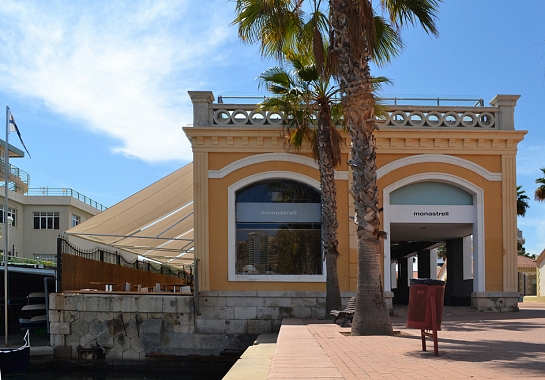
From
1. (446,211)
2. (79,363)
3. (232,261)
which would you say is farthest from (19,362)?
(446,211)

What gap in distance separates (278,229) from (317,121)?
148 inches

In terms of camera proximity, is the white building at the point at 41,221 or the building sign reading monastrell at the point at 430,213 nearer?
the building sign reading monastrell at the point at 430,213

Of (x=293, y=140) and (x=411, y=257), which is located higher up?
(x=293, y=140)

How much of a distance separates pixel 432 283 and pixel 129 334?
1268 centimetres

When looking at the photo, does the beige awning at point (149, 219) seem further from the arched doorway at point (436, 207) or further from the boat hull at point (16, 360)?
the arched doorway at point (436, 207)

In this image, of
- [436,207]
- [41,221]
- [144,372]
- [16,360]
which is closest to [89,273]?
[16,360]

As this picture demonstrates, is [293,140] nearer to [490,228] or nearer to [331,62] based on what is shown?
[331,62]

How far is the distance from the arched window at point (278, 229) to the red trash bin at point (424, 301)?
1092 centimetres

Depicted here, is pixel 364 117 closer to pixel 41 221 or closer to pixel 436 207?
pixel 436 207

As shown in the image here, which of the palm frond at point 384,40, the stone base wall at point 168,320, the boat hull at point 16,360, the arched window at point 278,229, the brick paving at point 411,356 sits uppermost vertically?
the palm frond at point 384,40

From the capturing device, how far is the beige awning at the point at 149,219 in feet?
66.6

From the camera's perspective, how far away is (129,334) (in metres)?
18.7

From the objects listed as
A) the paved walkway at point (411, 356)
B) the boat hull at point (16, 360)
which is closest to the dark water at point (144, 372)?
the boat hull at point (16, 360)

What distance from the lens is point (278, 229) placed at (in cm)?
1956
